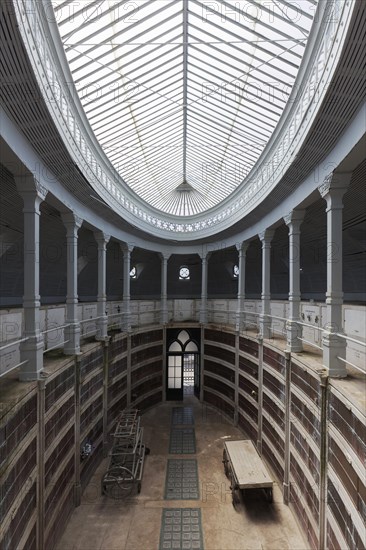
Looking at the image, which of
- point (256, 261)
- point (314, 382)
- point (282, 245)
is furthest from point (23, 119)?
point (256, 261)

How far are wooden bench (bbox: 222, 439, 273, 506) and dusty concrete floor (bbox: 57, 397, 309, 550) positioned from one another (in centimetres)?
35

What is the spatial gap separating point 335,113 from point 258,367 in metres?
9.06

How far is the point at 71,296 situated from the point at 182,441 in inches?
312

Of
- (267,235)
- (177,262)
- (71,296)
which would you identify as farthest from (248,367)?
(177,262)

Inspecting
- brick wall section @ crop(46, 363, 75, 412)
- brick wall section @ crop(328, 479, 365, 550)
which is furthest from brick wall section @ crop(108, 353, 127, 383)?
brick wall section @ crop(328, 479, 365, 550)

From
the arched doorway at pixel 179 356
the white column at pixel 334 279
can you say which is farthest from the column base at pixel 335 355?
the arched doorway at pixel 179 356

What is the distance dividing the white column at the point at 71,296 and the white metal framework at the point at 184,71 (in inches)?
116

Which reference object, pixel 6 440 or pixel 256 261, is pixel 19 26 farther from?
pixel 256 261

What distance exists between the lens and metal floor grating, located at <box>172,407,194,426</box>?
582 inches

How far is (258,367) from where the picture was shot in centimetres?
1197

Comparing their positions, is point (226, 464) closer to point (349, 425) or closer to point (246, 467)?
point (246, 467)

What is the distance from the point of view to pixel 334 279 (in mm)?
6980

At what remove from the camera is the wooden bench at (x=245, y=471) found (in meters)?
8.83

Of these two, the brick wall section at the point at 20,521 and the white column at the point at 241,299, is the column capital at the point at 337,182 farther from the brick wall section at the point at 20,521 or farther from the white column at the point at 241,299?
the brick wall section at the point at 20,521
